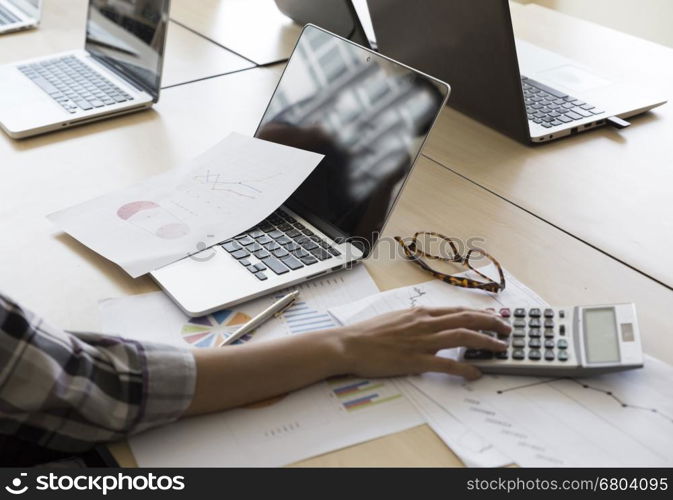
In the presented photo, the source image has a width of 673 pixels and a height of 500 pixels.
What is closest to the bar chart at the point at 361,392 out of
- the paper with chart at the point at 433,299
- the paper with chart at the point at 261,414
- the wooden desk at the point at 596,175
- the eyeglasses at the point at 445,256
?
the paper with chart at the point at 261,414

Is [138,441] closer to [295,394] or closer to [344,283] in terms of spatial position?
[295,394]

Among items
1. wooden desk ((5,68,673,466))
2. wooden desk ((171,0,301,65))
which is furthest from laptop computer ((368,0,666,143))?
wooden desk ((171,0,301,65))

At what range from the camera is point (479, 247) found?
45.6 inches

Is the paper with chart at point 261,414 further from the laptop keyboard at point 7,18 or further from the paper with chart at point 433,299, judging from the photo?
the laptop keyboard at point 7,18

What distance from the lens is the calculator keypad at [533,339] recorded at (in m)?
0.91

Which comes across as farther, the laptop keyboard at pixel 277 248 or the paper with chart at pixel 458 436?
the laptop keyboard at pixel 277 248

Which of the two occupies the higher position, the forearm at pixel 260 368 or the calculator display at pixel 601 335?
the calculator display at pixel 601 335

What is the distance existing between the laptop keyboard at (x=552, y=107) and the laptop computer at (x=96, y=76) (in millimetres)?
688

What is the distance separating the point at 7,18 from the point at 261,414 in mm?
1403

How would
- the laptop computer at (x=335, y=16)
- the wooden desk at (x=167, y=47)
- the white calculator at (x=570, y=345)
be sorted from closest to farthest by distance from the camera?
the white calculator at (x=570, y=345) → the laptop computer at (x=335, y=16) → the wooden desk at (x=167, y=47)

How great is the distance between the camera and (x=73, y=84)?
1563 millimetres

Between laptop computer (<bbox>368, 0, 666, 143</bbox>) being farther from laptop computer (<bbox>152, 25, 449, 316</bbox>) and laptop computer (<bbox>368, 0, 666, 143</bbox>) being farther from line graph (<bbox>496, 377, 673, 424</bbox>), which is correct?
line graph (<bbox>496, 377, 673, 424</bbox>)

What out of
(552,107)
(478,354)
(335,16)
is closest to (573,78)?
(552,107)

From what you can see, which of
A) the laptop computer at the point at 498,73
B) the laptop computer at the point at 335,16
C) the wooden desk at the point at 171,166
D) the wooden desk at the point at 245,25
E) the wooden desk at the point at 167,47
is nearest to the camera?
the wooden desk at the point at 171,166
